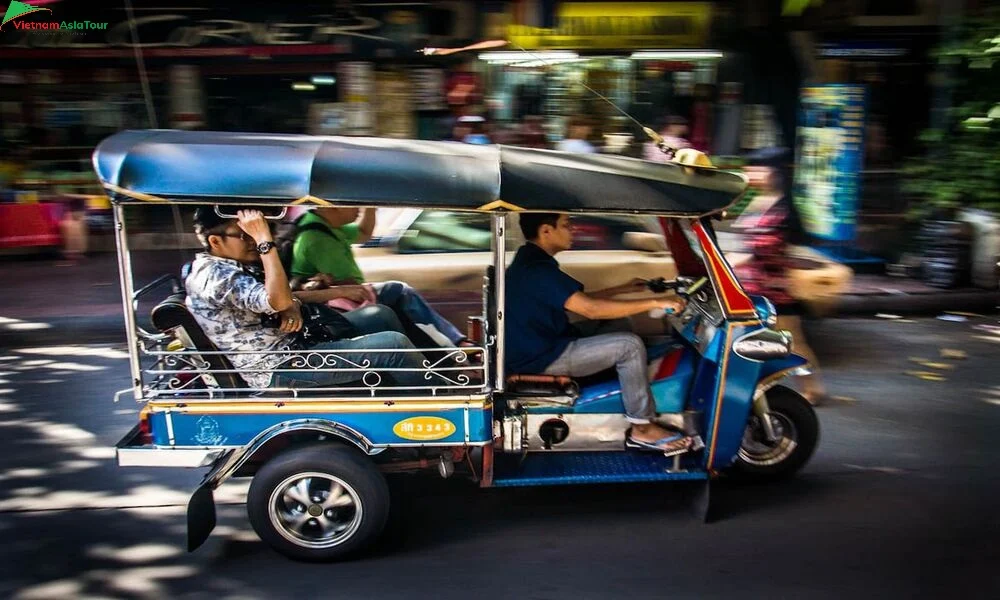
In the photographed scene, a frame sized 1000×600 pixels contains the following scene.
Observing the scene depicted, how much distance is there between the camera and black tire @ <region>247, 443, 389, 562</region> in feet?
12.5

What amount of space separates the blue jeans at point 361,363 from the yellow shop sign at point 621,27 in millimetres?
7776

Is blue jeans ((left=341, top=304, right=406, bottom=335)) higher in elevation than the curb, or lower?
higher

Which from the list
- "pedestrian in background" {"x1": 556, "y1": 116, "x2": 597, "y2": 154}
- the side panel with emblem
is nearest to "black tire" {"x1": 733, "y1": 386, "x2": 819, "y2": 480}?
the side panel with emblem

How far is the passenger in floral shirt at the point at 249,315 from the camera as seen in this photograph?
153 inches

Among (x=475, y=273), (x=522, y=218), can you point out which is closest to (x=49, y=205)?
(x=475, y=273)

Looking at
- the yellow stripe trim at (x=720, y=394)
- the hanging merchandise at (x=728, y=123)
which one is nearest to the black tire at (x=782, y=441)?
the yellow stripe trim at (x=720, y=394)

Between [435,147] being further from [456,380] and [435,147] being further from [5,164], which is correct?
[5,164]

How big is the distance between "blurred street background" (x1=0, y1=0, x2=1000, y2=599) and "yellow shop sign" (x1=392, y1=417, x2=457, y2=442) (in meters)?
0.60

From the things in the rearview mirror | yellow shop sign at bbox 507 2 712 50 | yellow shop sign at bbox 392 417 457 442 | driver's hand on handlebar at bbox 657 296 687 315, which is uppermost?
yellow shop sign at bbox 507 2 712 50

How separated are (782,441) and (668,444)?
83 centimetres

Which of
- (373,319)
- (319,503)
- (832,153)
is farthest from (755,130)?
(319,503)

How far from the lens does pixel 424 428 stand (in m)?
3.88

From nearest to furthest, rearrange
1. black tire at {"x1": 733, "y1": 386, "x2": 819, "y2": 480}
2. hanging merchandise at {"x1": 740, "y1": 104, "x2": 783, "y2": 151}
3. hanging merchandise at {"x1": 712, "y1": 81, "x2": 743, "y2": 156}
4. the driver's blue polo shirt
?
the driver's blue polo shirt, black tire at {"x1": 733, "y1": 386, "x2": 819, "y2": 480}, hanging merchandise at {"x1": 740, "y1": 104, "x2": 783, "y2": 151}, hanging merchandise at {"x1": 712, "y1": 81, "x2": 743, "y2": 156}

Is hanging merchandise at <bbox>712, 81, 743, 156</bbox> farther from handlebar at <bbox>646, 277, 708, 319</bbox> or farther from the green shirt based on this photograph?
the green shirt
